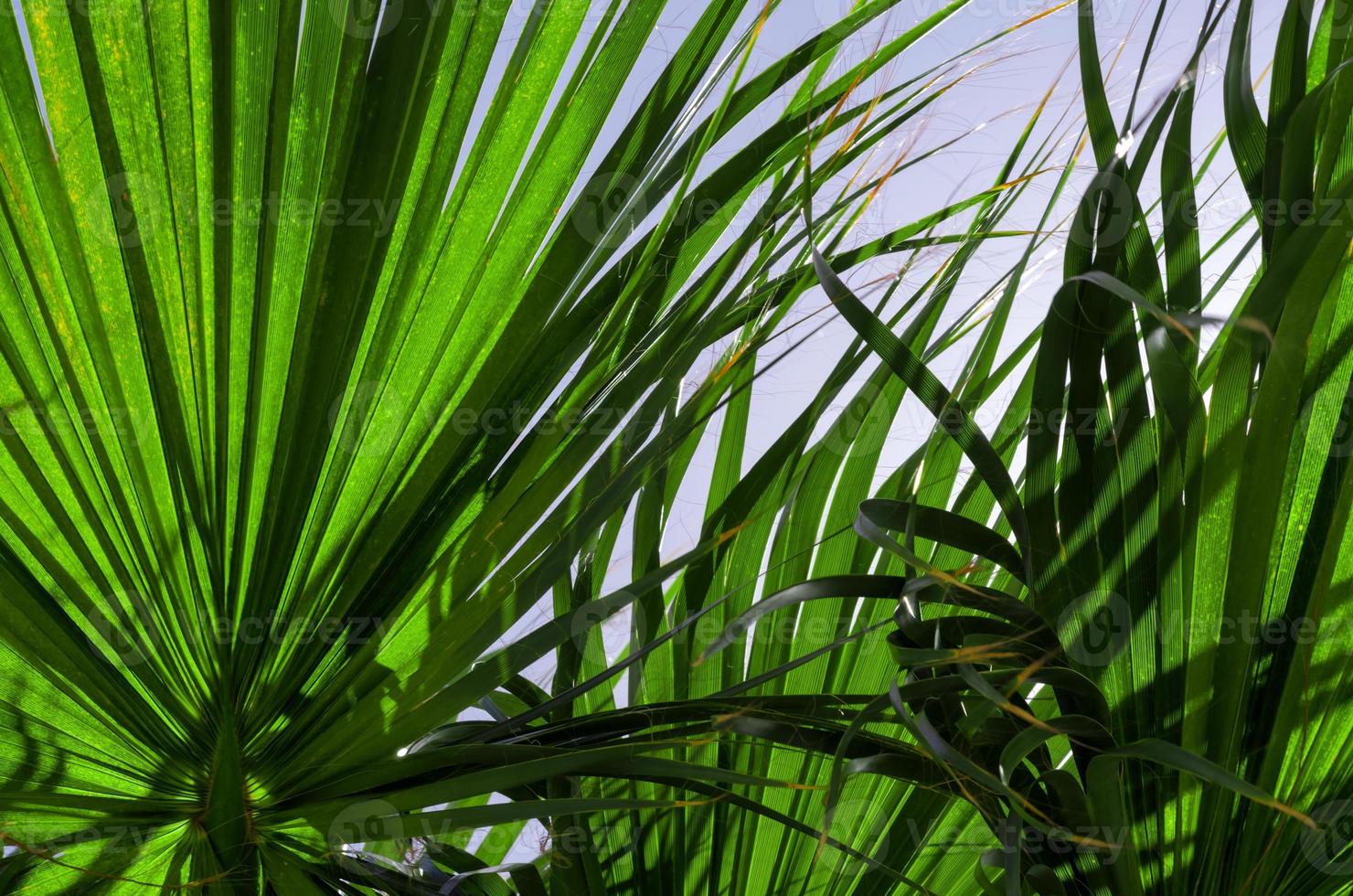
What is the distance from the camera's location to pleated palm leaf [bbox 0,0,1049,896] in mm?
768

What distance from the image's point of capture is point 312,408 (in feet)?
2.71

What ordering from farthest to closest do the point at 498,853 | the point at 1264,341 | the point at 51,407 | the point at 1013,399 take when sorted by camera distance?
1. the point at 498,853
2. the point at 1013,399
3. the point at 51,407
4. the point at 1264,341

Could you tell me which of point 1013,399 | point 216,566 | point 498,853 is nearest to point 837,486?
point 1013,399

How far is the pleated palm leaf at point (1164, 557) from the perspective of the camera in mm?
687

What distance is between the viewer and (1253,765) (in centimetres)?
77

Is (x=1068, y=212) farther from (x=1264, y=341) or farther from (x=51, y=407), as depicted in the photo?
(x=51, y=407)

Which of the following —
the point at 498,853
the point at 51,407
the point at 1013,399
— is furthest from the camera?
the point at 498,853

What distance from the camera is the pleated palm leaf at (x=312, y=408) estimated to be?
77 centimetres

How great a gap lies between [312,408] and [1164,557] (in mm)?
671

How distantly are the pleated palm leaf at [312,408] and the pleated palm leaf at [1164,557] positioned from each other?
6.5 inches

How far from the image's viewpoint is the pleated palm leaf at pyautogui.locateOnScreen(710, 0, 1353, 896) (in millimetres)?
687

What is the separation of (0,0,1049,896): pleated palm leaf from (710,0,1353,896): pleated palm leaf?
0.17 m

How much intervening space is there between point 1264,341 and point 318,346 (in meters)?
0.71

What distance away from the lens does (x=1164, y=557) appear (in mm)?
730
